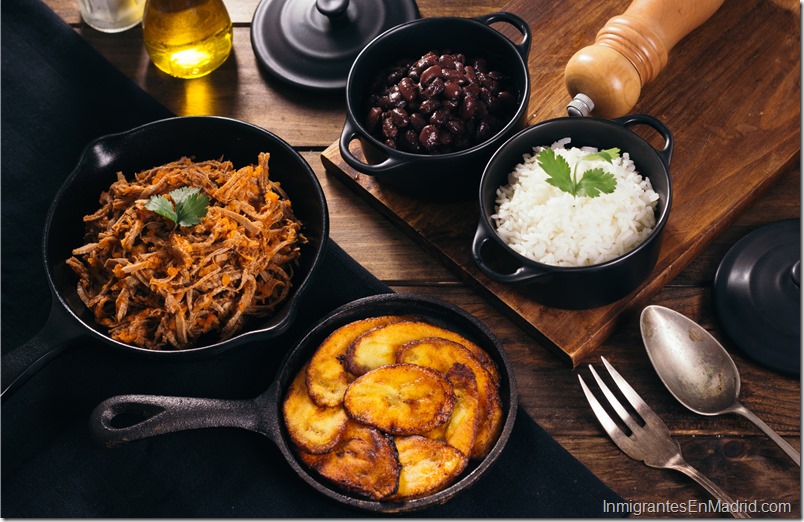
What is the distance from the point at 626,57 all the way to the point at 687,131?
334 millimetres

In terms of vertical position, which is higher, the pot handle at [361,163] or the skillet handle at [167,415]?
the pot handle at [361,163]

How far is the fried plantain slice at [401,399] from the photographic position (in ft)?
7.38

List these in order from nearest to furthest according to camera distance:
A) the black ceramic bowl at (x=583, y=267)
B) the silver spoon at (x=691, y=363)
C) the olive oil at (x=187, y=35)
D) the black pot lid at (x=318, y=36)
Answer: the black ceramic bowl at (x=583, y=267), the silver spoon at (x=691, y=363), the olive oil at (x=187, y=35), the black pot lid at (x=318, y=36)

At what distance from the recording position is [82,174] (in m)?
2.57

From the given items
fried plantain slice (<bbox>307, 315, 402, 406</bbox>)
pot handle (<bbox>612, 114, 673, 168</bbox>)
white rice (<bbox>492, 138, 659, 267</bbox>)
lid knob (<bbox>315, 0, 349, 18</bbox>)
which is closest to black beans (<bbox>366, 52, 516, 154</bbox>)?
white rice (<bbox>492, 138, 659, 267</bbox>)

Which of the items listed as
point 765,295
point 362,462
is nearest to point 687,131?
point 765,295

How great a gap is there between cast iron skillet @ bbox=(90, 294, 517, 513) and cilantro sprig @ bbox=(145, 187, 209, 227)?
46cm

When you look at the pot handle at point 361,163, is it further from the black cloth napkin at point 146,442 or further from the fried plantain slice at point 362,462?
the fried plantain slice at point 362,462

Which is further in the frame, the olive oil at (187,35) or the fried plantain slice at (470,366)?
the olive oil at (187,35)

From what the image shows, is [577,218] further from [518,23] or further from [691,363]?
[518,23]

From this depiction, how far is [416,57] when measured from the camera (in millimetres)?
2838

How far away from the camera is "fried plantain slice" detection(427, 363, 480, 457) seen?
2250 millimetres

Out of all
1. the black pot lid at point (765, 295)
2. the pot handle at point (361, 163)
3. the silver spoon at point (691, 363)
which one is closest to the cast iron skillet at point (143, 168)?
the pot handle at point (361, 163)

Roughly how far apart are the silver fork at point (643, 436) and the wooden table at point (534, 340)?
39mm
